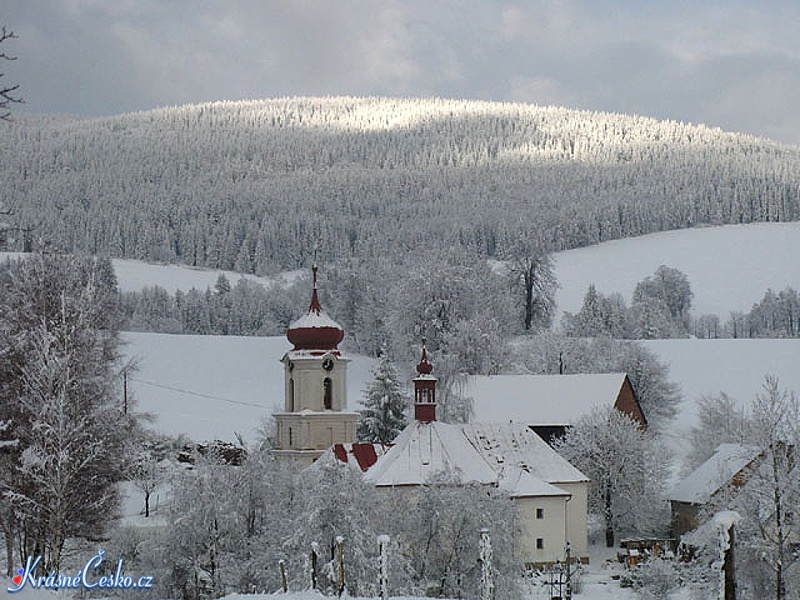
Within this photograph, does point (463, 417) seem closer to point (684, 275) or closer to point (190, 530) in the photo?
point (190, 530)

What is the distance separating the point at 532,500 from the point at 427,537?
54.3ft

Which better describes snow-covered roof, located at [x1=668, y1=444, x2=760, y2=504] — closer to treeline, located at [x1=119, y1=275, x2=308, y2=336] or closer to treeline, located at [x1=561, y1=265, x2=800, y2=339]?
treeline, located at [x1=561, y1=265, x2=800, y2=339]

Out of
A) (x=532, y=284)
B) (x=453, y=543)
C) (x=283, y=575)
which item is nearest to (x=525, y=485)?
(x=453, y=543)

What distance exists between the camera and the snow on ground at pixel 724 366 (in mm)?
87062

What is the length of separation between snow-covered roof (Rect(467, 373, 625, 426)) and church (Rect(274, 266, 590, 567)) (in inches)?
329

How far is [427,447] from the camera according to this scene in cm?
4800

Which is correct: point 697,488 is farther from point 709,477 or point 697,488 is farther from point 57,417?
point 57,417

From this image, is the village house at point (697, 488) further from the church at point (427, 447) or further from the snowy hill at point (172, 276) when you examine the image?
the snowy hill at point (172, 276)

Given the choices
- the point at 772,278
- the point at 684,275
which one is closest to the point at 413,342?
the point at 684,275

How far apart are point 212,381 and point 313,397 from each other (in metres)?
43.3

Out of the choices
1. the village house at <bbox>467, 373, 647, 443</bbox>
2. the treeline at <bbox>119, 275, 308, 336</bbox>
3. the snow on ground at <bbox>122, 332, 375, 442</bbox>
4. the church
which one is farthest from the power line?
the church

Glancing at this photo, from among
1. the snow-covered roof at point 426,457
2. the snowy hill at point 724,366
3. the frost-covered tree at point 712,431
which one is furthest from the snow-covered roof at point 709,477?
the snowy hill at point 724,366

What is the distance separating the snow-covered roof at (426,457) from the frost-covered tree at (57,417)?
17593 millimetres

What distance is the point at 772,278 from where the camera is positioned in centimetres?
16338
